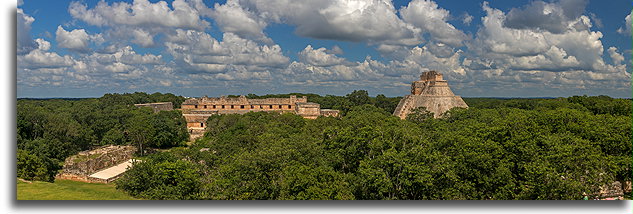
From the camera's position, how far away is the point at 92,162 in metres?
30.7

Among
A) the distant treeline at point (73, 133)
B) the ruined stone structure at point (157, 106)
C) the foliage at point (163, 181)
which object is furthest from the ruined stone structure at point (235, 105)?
the foliage at point (163, 181)

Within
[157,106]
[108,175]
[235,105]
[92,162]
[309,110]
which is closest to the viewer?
[108,175]

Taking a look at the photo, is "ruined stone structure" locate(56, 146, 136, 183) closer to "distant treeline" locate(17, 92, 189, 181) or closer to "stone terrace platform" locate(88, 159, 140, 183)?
"stone terrace platform" locate(88, 159, 140, 183)

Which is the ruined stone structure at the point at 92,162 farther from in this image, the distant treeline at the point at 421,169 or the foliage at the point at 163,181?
the distant treeline at the point at 421,169

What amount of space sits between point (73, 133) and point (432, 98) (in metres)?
33.9

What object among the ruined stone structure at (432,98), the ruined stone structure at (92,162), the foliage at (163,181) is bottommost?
the ruined stone structure at (92,162)

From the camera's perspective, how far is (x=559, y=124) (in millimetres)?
19875

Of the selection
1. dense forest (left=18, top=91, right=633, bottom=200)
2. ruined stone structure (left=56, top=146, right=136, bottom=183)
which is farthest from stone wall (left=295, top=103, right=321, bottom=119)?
dense forest (left=18, top=91, right=633, bottom=200)

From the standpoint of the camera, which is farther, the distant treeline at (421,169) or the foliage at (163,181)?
the foliage at (163,181)

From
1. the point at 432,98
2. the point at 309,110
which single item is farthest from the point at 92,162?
the point at 432,98

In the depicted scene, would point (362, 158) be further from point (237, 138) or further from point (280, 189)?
point (237, 138)

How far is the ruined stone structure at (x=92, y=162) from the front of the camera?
28.1 metres

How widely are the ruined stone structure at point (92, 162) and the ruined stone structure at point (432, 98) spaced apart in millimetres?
27918

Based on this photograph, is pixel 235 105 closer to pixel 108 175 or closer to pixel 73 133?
pixel 73 133
